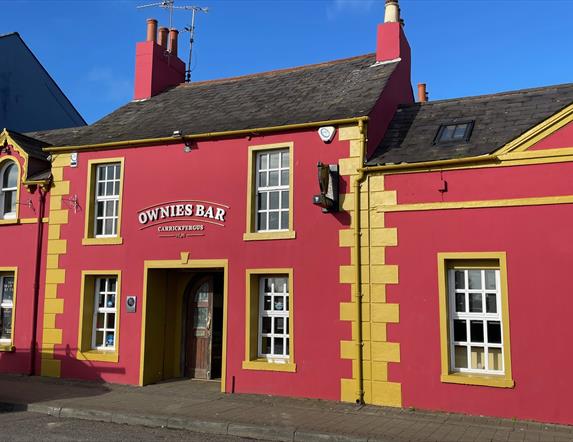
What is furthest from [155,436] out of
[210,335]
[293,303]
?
[210,335]

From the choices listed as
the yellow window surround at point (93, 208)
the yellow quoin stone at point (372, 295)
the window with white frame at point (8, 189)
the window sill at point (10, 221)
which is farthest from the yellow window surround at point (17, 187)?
the yellow quoin stone at point (372, 295)

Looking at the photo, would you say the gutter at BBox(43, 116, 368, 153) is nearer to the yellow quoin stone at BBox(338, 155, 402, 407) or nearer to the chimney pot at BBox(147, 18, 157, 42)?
the yellow quoin stone at BBox(338, 155, 402, 407)

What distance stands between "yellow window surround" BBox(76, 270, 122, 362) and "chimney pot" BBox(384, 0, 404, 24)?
8.62 m

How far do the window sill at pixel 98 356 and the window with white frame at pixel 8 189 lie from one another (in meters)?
4.18

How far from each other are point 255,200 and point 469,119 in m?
4.55

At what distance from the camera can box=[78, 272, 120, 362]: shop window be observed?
12.4 m

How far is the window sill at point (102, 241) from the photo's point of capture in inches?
487

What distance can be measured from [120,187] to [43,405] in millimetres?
4935

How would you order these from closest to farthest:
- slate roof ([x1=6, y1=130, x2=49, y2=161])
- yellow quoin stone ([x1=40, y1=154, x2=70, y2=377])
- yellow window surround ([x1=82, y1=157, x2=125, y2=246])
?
yellow window surround ([x1=82, y1=157, x2=125, y2=246]) < yellow quoin stone ([x1=40, y1=154, x2=70, y2=377]) < slate roof ([x1=6, y1=130, x2=49, y2=161])

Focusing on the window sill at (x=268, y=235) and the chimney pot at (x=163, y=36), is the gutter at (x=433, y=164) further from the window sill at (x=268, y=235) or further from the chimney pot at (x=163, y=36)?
the chimney pot at (x=163, y=36)

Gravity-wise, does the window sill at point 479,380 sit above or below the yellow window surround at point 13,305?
below

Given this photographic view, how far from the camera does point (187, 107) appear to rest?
14.1 metres

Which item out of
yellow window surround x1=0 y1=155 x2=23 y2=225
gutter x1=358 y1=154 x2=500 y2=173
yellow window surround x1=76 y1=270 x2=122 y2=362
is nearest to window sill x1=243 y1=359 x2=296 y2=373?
yellow window surround x1=76 y1=270 x2=122 y2=362

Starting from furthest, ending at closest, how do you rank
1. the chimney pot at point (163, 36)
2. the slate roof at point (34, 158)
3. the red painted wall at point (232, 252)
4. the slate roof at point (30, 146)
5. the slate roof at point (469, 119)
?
1. the chimney pot at point (163, 36)
2. the slate roof at point (30, 146)
3. the slate roof at point (34, 158)
4. the red painted wall at point (232, 252)
5. the slate roof at point (469, 119)
